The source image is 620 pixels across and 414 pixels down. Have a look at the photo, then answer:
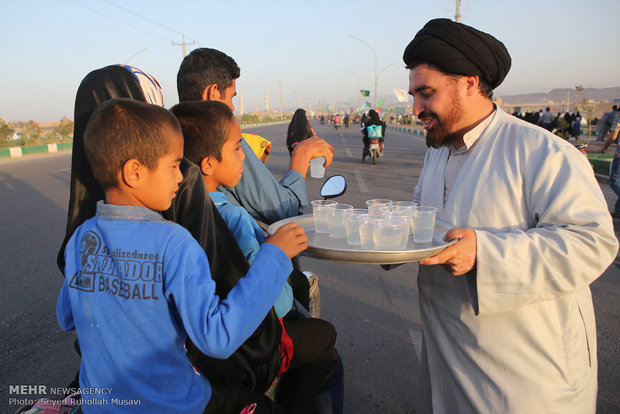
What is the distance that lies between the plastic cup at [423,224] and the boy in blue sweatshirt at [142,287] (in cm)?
61

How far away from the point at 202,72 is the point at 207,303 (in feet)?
5.01

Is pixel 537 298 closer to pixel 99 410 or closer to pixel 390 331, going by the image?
pixel 99 410

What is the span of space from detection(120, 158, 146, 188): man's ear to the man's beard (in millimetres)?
1227

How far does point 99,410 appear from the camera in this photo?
4.43 feet

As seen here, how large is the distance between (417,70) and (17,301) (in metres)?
4.31

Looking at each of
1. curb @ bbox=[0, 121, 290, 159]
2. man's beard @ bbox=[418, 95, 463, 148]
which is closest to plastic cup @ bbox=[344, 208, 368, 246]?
man's beard @ bbox=[418, 95, 463, 148]

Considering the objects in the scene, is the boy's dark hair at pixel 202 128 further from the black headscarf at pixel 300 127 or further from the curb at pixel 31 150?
the curb at pixel 31 150

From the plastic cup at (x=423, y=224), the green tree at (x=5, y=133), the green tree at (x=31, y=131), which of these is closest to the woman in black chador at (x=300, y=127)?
the plastic cup at (x=423, y=224)

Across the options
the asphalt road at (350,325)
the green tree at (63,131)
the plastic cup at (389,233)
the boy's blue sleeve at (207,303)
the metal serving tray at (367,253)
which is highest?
the green tree at (63,131)

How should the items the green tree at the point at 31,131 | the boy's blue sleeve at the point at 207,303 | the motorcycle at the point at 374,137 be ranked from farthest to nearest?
1. the green tree at the point at 31,131
2. the motorcycle at the point at 374,137
3. the boy's blue sleeve at the point at 207,303

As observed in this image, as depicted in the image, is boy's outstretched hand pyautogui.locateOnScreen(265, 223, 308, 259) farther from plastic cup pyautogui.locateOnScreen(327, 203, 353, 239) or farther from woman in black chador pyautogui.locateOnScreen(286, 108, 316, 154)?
woman in black chador pyautogui.locateOnScreen(286, 108, 316, 154)

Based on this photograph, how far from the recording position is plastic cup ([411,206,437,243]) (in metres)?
1.71

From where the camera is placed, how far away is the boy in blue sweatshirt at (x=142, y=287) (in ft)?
4.21

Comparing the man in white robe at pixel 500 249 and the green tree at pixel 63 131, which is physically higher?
the green tree at pixel 63 131
